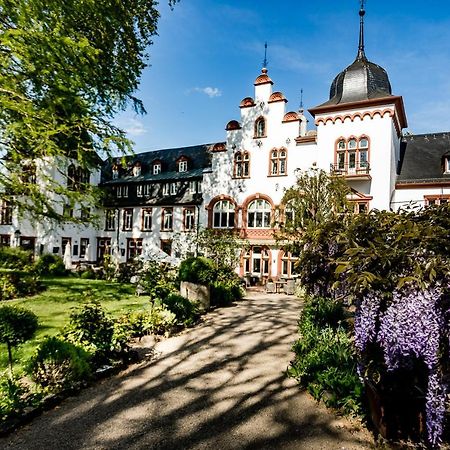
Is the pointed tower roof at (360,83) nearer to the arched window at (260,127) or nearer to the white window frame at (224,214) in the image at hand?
the arched window at (260,127)

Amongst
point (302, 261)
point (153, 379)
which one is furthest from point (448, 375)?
point (153, 379)

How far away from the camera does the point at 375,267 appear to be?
12.5 feet

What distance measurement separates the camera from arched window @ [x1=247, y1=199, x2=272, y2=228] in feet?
79.2

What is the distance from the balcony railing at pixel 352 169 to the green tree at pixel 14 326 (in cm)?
1780

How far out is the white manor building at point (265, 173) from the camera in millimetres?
20594

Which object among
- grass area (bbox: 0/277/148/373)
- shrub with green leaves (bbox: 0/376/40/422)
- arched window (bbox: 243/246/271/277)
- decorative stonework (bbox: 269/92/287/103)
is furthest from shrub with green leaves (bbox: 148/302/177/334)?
decorative stonework (bbox: 269/92/287/103)

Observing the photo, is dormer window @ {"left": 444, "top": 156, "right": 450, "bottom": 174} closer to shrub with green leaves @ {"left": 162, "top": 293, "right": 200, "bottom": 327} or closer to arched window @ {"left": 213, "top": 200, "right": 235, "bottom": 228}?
arched window @ {"left": 213, "top": 200, "right": 235, "bottom": 228}

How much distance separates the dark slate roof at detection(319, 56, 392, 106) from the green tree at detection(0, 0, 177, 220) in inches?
530

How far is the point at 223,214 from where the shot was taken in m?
25.9

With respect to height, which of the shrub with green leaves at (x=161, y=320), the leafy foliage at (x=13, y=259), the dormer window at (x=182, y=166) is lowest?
the shrub with green leaves at (x=161, y=320)

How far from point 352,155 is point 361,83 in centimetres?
451

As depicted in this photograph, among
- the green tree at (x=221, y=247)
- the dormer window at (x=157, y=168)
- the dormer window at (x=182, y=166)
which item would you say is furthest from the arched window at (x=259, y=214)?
the dormer window at (x=157, y=168)

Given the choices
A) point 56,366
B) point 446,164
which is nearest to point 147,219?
point 446,164

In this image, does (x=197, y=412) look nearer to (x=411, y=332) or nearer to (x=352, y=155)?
(x=411, y=332)
